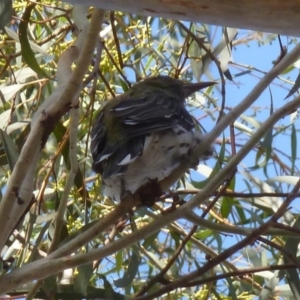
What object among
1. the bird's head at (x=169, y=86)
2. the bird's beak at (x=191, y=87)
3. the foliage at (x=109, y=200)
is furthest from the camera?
the bird's beak at (x=191, y=87)

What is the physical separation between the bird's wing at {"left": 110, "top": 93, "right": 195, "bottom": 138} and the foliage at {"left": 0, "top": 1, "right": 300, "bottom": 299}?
9cm

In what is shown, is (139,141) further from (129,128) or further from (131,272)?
(131,272)

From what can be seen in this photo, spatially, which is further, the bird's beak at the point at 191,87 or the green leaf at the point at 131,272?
the bird's beak at the point at 191,87

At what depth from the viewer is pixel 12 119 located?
2318mm

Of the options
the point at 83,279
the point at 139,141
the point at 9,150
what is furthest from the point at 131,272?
the point at 9,150

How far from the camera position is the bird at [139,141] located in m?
1.85

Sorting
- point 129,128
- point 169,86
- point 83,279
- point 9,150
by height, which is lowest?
point 83,279

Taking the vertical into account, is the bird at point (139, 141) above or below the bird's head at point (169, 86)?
below

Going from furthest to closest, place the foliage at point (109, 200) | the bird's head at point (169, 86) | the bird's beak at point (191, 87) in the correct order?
the bird's beak at point (191, 87), the bird's head at point (169, 86), the foliage at point (109, 200)

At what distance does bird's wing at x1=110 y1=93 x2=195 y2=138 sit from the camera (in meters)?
1.88

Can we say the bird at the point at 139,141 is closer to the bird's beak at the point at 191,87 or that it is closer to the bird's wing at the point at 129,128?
the bird's wing at the point at 129,128

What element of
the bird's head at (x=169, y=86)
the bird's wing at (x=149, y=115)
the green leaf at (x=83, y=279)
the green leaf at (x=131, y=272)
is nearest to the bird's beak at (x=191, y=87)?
the bird's head at (x=169, y=86)

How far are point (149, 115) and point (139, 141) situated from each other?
83mm

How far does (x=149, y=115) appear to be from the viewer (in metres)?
1.92
